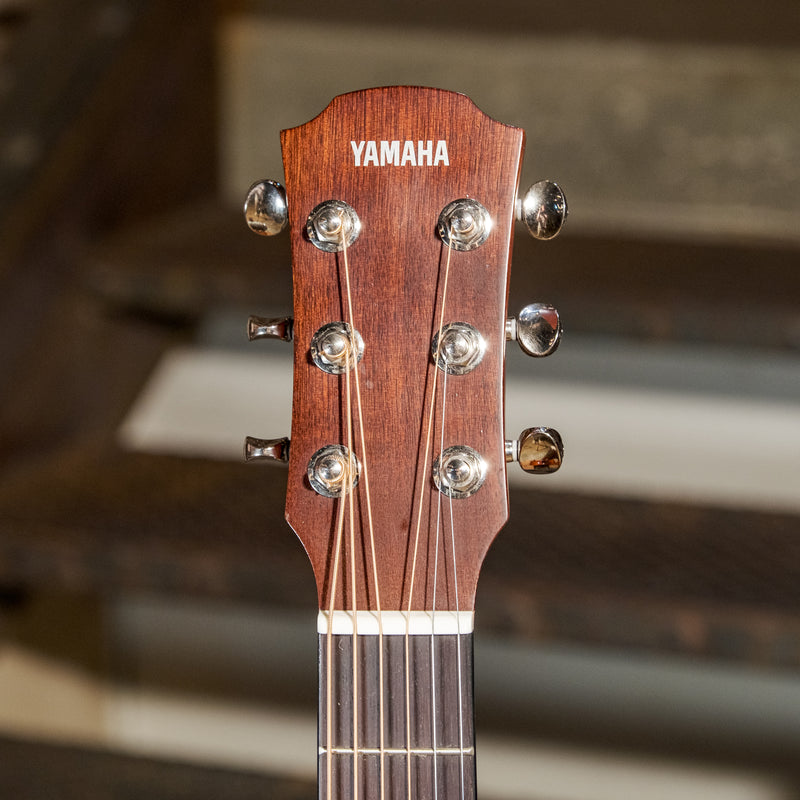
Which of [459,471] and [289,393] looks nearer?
[459,471]

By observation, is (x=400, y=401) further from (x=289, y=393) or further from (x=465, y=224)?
(x=289, y=393)

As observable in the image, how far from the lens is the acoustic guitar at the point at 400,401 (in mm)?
616

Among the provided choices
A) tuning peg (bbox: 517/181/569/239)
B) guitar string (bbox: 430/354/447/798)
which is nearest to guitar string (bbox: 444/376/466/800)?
guitar string (bbox: 430/354/447/798)

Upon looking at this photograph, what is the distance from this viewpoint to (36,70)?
3.90 ft

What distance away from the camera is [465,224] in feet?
2.00

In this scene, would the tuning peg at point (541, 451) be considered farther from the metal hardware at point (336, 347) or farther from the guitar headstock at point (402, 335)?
the metal hardware at point (336, 347)

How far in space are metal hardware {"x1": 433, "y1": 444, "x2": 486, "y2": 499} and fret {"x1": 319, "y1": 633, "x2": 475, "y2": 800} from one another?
95 mm

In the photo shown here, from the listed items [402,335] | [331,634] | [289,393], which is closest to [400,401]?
[402,335]

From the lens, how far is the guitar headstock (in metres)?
0.61

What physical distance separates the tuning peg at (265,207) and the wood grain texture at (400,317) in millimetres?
13

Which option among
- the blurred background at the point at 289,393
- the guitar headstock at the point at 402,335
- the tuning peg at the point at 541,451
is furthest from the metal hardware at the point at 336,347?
the blurred background at the point at 289,393

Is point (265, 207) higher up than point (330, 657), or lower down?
higher up

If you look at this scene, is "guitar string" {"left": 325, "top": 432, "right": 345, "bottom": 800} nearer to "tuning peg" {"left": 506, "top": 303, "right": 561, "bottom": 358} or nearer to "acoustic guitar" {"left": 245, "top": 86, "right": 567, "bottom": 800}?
"acoustic guitar" {"left": 245, "top": 86, "right": 567, "bottom": 800}

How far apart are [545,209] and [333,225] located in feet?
0.39
